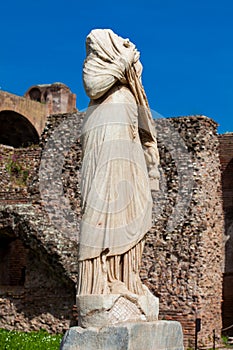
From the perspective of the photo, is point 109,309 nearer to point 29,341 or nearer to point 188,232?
point 29,341

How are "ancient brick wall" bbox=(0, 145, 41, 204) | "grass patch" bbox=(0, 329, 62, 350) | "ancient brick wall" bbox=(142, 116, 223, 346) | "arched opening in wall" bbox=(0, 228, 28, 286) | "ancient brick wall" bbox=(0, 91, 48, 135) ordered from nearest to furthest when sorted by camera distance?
"grass patch" bbox=(0, 329, 62, 350) < "ancient brick wall" bbox=(142, 116, 223, 346) < "ancient brick wall" bbox=(0, 145, 41, 204) < "arched opening in wall" bbox=(0, 228, 28, 286) < "ancient brick wall" bbox=(0, 91, 48, 135)

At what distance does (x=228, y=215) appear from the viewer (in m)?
19.4

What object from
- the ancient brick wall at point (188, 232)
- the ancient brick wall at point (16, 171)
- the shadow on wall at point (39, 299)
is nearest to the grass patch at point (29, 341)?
the shadow on wall at point (39, 299)

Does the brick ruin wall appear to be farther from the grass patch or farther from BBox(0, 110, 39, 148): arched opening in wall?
BBox(0, 110, 39, 148): arched opening in wall

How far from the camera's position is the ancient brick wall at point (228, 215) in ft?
60.1

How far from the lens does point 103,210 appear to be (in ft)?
17.8

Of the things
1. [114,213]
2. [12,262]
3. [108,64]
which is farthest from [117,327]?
[12,262]

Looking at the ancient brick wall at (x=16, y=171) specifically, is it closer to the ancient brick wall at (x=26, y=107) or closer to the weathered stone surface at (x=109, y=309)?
the ancient brick wall at (x=26, y=107)

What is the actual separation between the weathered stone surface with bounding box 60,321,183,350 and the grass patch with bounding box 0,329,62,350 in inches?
285

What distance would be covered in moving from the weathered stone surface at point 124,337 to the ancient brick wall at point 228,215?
13169 millimetres

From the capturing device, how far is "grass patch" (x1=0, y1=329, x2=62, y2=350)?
12.3 meters

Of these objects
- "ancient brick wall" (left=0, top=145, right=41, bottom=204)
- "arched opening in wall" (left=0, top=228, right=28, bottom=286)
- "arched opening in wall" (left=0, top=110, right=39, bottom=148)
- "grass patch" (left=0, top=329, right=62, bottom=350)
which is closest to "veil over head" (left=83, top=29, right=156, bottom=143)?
"grass patch" (left=0, top=329, right=62, bottom=350)

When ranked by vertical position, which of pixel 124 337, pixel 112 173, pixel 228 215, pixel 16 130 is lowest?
pixel 124 337

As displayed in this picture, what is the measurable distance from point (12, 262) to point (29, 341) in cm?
766
